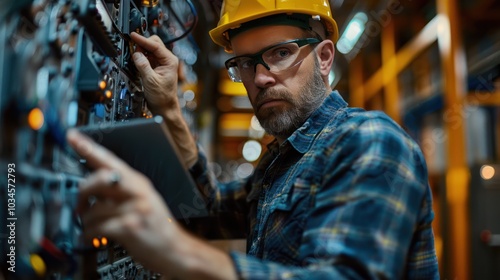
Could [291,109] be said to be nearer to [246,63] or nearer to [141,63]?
[246,63]

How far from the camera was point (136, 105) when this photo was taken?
1439mm

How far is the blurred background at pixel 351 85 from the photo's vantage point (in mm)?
771

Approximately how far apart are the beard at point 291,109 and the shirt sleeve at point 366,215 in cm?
37

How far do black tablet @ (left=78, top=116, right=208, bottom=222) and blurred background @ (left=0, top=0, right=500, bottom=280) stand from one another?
2.5 inches

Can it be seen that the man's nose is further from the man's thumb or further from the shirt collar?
the man's thumb

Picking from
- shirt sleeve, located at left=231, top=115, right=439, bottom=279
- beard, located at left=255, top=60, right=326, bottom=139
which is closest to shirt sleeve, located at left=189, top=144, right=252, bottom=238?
beard, located at left=255, top=60, right=326, bottom=139

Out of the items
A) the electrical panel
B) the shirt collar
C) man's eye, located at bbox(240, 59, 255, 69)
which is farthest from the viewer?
man's eye, located at bbox(240, 59, 255, 69)

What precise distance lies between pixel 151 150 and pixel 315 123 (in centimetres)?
59

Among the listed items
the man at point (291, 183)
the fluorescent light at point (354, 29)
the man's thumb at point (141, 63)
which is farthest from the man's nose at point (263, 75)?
the fluorescent light at point (354, 29)

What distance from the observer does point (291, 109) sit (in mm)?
1499

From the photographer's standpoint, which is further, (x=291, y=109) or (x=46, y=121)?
(x=291, y=109)

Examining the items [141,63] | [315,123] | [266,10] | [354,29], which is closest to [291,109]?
[315,123]

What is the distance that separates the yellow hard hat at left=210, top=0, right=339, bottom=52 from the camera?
1.48m

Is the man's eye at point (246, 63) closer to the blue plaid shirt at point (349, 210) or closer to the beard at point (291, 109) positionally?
the beard at point (291, 109)
